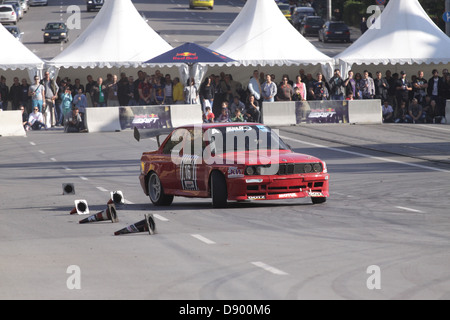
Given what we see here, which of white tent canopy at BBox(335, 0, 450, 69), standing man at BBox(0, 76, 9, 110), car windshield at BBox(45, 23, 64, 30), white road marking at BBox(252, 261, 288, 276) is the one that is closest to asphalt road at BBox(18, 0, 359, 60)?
car windshield at BBox(45, 23, 64, 30)

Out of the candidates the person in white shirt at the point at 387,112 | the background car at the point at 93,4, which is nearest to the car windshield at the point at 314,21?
the background car at the point at 93,4

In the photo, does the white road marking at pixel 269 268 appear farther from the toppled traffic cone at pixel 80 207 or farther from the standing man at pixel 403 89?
the standing man at pixel 403 89

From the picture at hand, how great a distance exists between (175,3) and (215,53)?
232 feet

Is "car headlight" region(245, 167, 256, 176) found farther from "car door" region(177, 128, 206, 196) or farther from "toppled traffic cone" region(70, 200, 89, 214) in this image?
"toppled traffic cone" region(70, 200, 89, 214)

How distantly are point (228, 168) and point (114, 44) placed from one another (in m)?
22.2

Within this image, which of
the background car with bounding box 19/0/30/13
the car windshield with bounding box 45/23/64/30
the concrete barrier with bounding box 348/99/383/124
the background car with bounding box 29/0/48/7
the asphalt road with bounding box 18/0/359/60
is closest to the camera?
the concrete barrier with bounding box 348/99/383/124

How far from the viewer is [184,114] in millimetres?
35188

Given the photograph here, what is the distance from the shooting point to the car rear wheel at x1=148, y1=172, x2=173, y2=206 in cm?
1714

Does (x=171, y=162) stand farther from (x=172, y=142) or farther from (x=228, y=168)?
(x=228, y=168)

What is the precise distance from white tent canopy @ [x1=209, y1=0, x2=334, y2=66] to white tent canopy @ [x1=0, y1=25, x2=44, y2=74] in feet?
22.6

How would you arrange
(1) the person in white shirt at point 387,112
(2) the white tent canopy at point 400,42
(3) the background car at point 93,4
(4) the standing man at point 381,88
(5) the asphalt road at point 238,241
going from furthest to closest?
1. (3) the background car at point 93,4
2. (2) the white tent canopy at point 400,42
3. (4) the standing man at point 381,88
4. (1) the person in white shirt at point 387,112
5. (5) the asphalt road at point 238,241

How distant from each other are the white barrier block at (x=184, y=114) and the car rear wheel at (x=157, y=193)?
1742 centimetres

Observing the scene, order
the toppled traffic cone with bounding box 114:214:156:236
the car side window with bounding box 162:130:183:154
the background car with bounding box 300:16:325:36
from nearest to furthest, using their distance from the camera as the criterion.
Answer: the toppled traffic cone with bounding box 114:214:156:236 → the car side window with bounding box 162:130:183:154 → the background car with bounding box 300:16:325:36

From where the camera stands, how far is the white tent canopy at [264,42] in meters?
36.9
